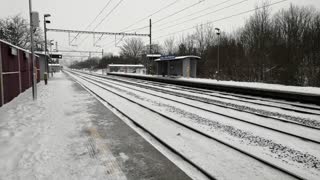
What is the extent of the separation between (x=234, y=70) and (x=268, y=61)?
219 inches

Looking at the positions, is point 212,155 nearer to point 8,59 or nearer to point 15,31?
point 8,59

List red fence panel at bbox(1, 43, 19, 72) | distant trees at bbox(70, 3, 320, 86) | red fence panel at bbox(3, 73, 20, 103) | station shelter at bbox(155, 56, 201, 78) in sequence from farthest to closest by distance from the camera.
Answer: station shelter at bbox(155, 56, 201, 78), distant trees at bbox(70, 3, 320, 86), red fence panel at bbox(3, 73, 20, 103), red fence panel at bbox(1, 43, 19, 72)

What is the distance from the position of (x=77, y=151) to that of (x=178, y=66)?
33.2m

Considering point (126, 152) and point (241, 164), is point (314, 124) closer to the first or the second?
point (241, 164)

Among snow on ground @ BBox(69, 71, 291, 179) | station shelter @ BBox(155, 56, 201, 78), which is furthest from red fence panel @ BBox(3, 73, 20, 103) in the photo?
station shelter @ BBox(155, 56, 201, 78)

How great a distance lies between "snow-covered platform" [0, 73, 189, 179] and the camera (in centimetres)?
426

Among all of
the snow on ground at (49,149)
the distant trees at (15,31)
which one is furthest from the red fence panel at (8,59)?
the distant trees at (15,31)

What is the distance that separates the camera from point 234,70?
36531 millimetres

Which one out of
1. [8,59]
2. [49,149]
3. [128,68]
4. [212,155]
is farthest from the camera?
[128,68]

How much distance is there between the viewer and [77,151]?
5332 mm

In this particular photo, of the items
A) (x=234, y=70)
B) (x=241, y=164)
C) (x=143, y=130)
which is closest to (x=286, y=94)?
(x=143, y=130)

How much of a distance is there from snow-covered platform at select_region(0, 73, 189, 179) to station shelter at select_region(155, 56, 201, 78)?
27.3m

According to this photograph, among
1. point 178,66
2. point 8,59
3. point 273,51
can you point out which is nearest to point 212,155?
point 8,59

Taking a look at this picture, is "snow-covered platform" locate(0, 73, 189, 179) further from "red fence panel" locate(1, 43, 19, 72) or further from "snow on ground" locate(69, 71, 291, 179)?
"red fence panel" locate(1, 43, 19, 72)
